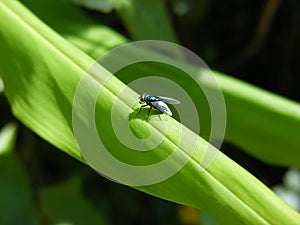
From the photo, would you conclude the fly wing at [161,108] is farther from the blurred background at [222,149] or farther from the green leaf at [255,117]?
the blurred background at [222,149]

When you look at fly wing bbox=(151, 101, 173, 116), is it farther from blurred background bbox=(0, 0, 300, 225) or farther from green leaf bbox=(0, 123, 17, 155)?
green leaf bbox=(0, 123, 17, 155)

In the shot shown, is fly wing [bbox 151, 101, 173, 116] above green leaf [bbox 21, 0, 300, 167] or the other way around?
above

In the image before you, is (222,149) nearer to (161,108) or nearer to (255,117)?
(255,117)

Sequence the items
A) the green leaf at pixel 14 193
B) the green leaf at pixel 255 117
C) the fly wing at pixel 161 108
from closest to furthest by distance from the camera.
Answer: the fly wing at pixel 161 108 → the green leaf at pixel 255 117 → the green leaf at pixel 14 193

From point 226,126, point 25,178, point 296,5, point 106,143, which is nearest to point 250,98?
point 226,126

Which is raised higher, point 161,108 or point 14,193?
point 161,108

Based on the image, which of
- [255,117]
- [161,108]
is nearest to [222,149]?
[255,117]

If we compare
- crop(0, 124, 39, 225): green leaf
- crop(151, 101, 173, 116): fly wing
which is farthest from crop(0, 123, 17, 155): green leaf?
crop(151, 101, 173, 116): fly wing

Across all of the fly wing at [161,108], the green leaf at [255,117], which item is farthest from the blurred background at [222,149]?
the fly wing at [161,108]

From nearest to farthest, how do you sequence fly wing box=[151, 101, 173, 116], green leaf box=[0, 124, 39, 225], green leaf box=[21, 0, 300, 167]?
fly wing box=[151, 101, 173, 116] → green leaf box=[21, 0, 300, 167] → green leaf box=[0, 124, 39, 225]
